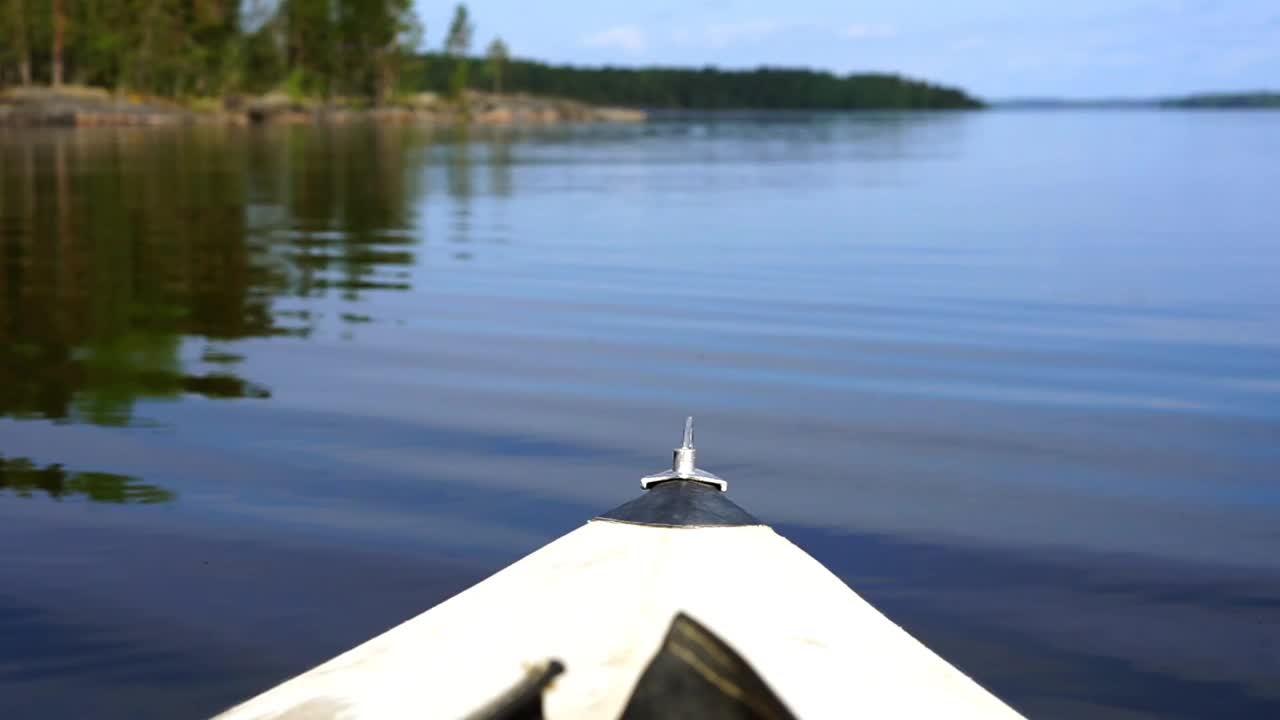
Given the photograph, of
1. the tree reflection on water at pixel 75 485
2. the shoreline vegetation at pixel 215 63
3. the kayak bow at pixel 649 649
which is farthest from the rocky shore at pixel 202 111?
the kayak bow at pixel 649 649

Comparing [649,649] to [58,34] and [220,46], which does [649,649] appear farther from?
[220,46]

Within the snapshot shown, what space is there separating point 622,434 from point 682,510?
5.38m

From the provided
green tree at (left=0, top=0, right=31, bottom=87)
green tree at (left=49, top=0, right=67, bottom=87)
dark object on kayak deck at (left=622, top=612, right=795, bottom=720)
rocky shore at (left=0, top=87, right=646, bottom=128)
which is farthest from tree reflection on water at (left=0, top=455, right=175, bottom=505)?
green tree at (left=49, top=0, right=67, bottom=87)

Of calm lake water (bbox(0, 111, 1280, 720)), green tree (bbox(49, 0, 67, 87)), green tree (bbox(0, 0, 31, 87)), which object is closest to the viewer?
calm lake water (bbox(0, 111, 1280, 720))

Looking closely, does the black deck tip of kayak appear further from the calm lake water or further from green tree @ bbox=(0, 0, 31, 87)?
green tree @ bbox=(0, 0, 31, 87)

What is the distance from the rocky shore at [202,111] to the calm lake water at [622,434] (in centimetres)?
8692

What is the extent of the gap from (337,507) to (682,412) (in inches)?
142

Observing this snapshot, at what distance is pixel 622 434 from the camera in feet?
34.4

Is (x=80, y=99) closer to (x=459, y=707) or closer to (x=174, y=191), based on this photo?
(x=174, y=191)

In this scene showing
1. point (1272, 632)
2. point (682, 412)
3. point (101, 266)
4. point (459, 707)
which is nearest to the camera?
point (459, 707)

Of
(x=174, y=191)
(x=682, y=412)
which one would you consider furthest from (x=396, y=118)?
(x=682, y=412)

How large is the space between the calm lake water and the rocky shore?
285ft

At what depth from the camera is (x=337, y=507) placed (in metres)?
8.49

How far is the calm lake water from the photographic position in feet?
21.0
